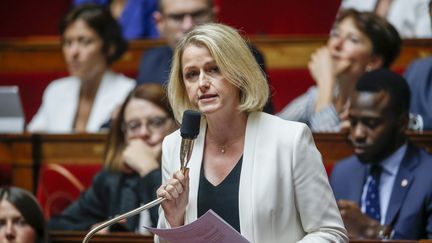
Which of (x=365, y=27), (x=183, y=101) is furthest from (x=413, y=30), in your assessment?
(x=183, y=101)

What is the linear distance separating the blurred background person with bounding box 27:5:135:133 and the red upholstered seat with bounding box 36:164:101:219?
1.21 feet

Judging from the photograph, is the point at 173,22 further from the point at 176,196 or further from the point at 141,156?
the point at 176,196

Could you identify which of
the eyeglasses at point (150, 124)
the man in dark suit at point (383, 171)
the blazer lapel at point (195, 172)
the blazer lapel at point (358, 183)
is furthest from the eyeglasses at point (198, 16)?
the blazer lapel at point (195, 172)

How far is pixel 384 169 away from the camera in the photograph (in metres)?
2.24

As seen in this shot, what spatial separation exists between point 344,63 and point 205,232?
4.66 feet

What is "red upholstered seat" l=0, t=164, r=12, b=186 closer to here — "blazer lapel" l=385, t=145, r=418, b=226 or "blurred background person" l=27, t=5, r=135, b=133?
"blurred background person" l=27, t=5, r=135, b=133

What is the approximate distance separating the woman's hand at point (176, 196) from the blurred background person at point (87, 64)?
5.28 feet

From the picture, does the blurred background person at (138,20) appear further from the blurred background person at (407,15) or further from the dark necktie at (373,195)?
the dark necktie at (373,195)

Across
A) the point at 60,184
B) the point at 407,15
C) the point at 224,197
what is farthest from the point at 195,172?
the point at 407,15

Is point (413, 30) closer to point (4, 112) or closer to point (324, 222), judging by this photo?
point (4, 112)

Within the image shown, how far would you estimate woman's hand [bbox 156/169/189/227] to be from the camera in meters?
1.40

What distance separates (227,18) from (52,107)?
681mm

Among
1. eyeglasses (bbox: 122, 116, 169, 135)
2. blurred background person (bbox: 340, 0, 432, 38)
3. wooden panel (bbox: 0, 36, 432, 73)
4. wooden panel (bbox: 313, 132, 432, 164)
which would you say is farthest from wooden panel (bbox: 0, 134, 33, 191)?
blurred background person (bbox: 340, 0, 432, 38)

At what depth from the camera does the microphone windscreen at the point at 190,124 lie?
140 centimetres
